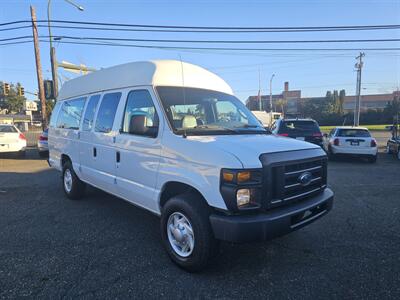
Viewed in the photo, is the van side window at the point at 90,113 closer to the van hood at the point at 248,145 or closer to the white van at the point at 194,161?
the white van at the point at 194,161

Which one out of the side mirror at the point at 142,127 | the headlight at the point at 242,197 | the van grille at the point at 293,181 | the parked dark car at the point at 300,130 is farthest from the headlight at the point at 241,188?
the parked dark car at the point at 300,130

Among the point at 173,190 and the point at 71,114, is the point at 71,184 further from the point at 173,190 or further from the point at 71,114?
the point at 173,190

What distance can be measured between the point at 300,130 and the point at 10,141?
1204 centimetres

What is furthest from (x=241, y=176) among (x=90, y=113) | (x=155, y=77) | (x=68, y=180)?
(x=68, y=180)

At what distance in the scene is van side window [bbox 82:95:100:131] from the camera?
16.6 feet

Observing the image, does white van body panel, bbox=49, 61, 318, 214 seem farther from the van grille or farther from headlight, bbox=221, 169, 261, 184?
the van grille

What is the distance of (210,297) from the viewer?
9.32 feet

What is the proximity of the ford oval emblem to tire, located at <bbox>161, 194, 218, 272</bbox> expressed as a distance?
42.6 inches

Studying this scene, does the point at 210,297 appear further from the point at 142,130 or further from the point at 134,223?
the point at 134,223

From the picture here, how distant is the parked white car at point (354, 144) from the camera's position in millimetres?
11586

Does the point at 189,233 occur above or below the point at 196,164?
below

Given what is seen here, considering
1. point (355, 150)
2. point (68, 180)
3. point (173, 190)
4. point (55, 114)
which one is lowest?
point (355, 150)

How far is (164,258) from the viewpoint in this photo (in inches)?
143

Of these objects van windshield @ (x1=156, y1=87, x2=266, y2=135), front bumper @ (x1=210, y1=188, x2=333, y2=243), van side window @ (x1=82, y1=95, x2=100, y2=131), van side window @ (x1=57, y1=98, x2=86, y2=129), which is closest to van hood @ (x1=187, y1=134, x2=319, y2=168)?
van windshield @ (x1=156, y1=87, x2=266, y2=135)
